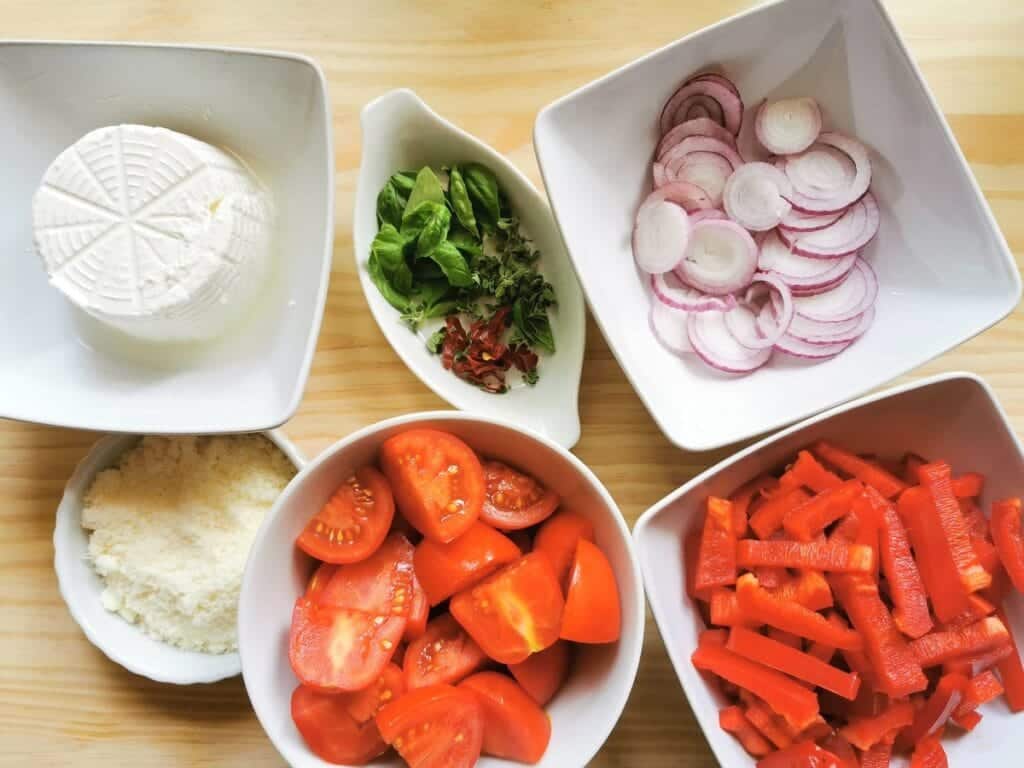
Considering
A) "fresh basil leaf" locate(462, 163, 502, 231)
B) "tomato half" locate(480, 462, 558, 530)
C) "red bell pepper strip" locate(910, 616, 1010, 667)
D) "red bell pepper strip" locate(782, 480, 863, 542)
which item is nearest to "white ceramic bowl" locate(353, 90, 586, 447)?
"fresh basil leaf" locate(462, 163, 502, 231)

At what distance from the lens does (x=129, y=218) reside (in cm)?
141

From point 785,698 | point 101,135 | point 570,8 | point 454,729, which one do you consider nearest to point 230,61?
point 101,135

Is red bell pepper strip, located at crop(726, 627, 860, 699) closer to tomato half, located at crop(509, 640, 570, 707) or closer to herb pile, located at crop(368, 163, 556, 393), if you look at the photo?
tomato half, located at crop(509, 640, 570, 707)

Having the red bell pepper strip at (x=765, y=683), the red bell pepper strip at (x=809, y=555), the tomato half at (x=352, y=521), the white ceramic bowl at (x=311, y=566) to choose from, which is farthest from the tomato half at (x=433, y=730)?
the red bell pepper strip at (x=809, y=555)

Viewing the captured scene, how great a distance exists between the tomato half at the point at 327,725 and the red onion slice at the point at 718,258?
0.87m

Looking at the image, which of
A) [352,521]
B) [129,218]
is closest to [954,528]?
[352,521]

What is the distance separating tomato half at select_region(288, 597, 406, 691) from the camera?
3.92 ft

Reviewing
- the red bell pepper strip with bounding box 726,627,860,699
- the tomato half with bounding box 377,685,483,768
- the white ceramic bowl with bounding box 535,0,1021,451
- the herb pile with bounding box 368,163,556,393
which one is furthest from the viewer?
the herb pile with bounding box 368,163,556,393

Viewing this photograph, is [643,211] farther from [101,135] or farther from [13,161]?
[13,161]

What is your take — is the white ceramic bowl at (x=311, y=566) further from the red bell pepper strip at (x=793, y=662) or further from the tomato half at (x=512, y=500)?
the red bell pepper strip at (x=793, y=662)

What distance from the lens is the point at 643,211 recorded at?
4.92 ft

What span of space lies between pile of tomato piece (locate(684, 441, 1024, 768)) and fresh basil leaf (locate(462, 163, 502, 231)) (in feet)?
2.03

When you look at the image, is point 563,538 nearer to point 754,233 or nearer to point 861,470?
point 861,470

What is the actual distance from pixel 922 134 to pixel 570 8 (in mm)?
638
